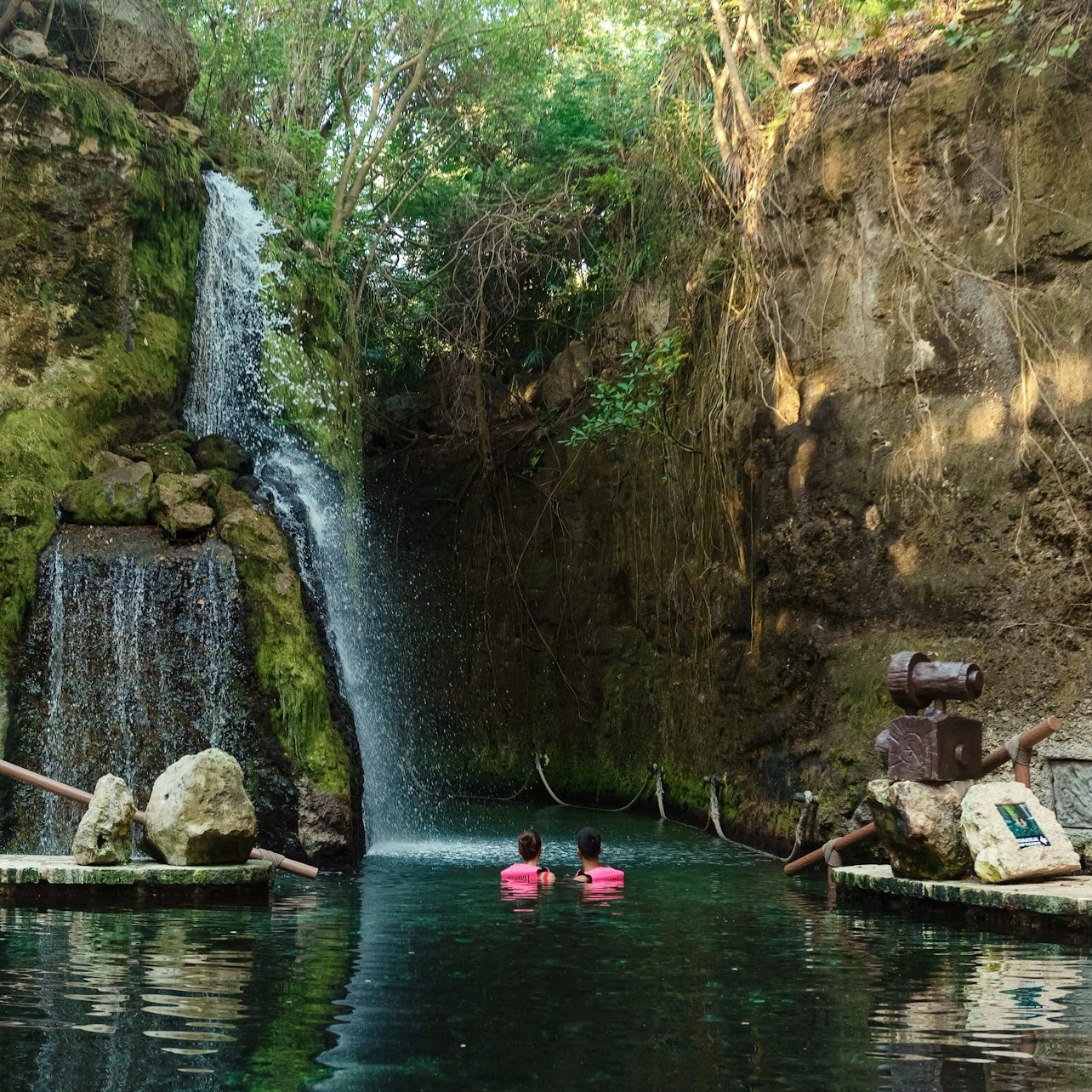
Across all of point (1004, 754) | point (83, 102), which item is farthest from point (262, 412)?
point (1004, 754)

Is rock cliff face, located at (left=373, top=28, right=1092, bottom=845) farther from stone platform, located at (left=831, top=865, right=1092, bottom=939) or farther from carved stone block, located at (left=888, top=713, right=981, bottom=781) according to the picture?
stone platform, located at (left=831, top=865, right=1092, bottom=939)

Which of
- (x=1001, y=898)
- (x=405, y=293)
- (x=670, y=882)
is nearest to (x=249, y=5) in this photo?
(x=405, y=293)

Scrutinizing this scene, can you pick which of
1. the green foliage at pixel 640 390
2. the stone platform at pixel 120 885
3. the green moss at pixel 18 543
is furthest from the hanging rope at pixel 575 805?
the stone platform at pixel 120 885

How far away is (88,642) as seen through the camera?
1096 cm

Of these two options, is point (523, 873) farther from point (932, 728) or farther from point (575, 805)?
point (575, 805)

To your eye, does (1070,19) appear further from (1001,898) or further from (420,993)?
(420,993)

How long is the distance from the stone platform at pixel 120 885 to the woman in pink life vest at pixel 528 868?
1812 millimetres

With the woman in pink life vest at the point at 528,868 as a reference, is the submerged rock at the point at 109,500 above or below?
above

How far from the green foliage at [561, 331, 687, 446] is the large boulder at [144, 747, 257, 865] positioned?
7700 mm

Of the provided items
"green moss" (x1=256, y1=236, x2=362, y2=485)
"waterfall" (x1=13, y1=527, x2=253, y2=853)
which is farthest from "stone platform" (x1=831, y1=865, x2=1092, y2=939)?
"green moss" (x1=256, y1=236, x2=362, y2=485)

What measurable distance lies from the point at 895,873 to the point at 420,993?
13.0ft

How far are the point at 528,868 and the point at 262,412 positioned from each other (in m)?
7.46

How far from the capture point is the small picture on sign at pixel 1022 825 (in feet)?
24.4

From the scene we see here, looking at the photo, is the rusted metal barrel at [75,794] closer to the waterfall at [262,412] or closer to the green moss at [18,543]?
the green moss at [18,543]
